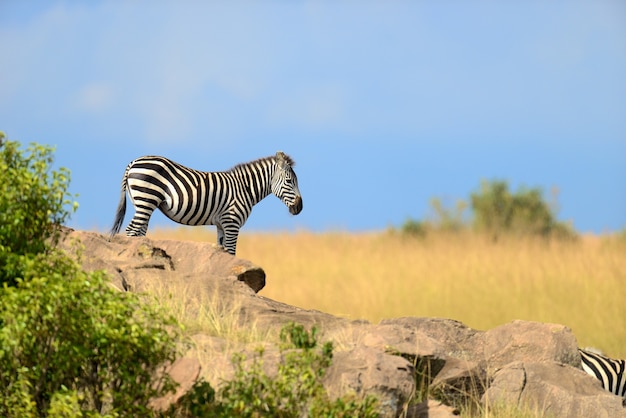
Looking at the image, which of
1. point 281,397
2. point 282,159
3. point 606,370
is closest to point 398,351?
point 281,397

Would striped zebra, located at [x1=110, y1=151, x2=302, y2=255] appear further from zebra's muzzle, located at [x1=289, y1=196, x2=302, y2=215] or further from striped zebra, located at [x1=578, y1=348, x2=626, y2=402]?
striped zebra, located at [x1=578, y1=348, x2=626, y2=402]

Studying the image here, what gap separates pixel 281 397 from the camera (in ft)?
29.3

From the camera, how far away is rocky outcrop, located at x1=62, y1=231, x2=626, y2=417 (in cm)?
991

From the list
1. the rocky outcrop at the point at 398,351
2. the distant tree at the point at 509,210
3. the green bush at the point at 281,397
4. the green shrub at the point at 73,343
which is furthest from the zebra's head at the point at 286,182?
the distant tree at the point at 509,210

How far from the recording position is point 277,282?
25703 mm

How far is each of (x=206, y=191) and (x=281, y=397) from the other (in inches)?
326

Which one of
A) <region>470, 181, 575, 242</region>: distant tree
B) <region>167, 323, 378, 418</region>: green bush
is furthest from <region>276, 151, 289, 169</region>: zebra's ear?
<region>470, 181, 575, 242</region>: distant tree

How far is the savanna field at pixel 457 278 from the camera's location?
920 inches

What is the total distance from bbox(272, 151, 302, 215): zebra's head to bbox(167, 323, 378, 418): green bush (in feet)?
27.8

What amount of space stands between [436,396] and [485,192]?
27534mm

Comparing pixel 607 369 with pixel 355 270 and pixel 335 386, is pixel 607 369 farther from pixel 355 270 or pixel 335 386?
pixel 355 270

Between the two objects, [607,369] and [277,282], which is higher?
[277,282]

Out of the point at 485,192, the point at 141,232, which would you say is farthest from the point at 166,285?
the point at 485,192

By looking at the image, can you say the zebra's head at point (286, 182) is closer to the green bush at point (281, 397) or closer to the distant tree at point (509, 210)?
the green bush at point (281, 397)
